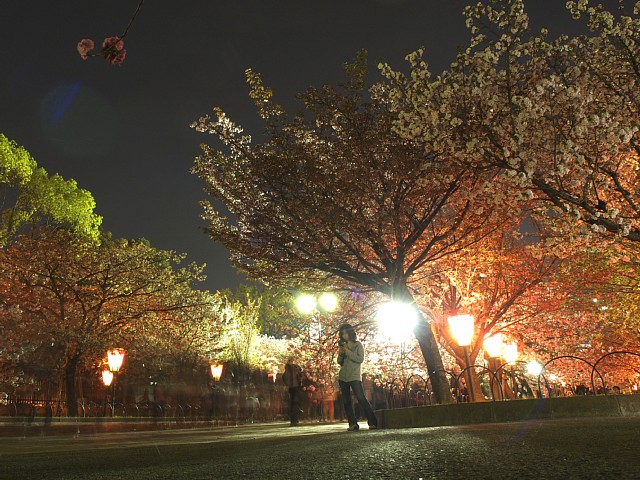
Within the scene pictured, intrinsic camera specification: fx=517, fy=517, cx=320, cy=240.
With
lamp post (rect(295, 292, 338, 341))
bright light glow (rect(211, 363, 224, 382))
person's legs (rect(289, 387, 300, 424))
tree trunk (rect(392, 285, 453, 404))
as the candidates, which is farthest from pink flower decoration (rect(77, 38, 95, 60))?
bright light glow (rect(211, 363, 224, 382))

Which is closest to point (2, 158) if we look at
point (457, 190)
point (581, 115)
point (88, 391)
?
point (88, 391)

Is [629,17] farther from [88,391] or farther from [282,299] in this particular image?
[282,299]

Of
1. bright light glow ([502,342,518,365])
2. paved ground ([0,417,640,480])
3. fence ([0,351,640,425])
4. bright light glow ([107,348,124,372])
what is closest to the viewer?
paved ground ([0,417,640,480])

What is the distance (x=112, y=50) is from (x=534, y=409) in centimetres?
866

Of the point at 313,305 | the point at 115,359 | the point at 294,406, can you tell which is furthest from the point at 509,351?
the point at 115,359

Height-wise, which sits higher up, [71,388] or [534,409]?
[71,388]

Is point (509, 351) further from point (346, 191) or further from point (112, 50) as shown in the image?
point (112, 50)

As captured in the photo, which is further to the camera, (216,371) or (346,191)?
(216,371)

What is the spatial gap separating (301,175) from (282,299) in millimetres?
42889

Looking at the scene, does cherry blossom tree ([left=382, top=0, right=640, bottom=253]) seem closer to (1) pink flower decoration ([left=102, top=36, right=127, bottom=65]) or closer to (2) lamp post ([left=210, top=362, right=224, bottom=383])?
(1) pink flower decoration ([left=102, top=36, right=127, bottom=65])

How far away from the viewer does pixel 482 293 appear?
17281 mm

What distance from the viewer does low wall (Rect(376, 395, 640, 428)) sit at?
29.1 ft

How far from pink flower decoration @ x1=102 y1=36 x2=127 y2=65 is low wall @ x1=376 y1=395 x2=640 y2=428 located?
8332 millimetres

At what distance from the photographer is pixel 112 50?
13.7 feet
